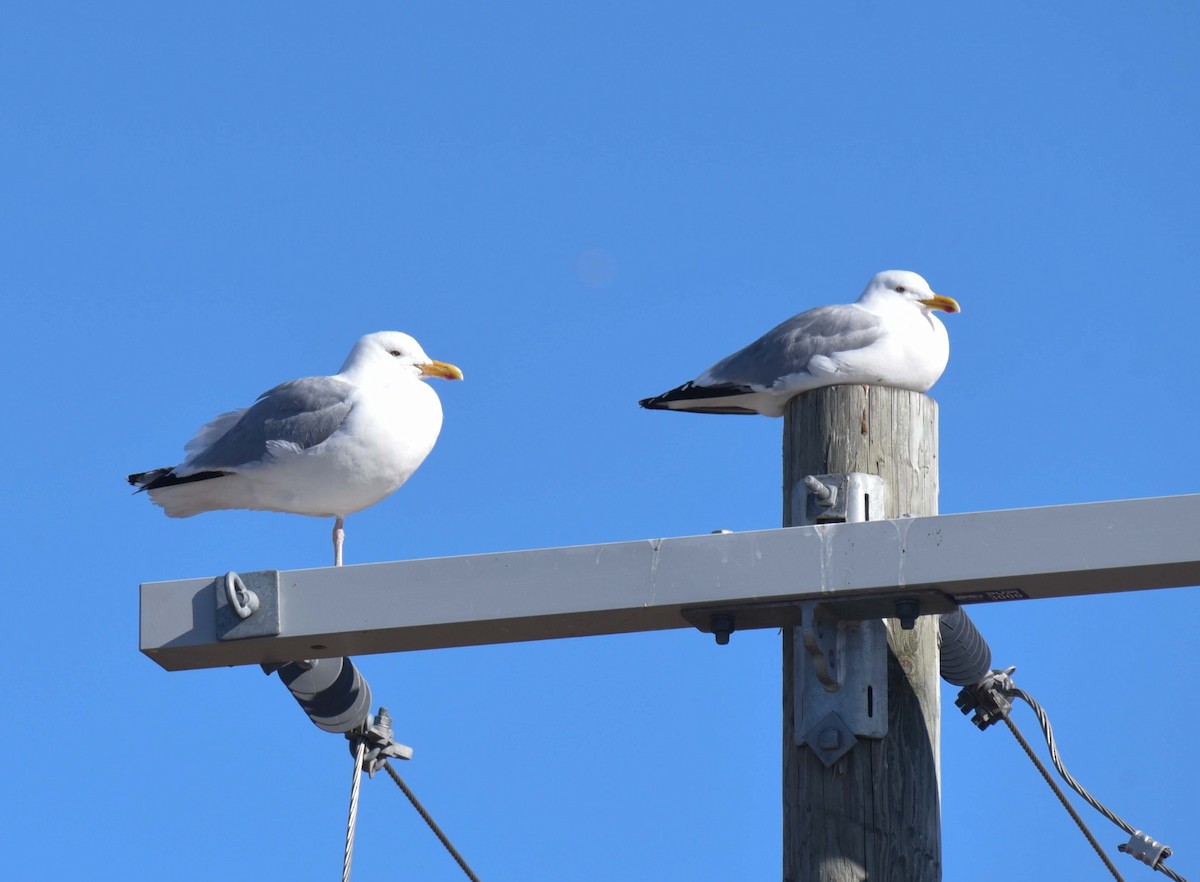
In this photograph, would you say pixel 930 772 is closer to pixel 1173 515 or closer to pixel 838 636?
pixel 838 636

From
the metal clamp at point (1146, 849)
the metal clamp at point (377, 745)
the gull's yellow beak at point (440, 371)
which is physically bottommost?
the metal clamp at point (1146, 849)

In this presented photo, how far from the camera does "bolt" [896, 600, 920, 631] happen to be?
4.08 metres

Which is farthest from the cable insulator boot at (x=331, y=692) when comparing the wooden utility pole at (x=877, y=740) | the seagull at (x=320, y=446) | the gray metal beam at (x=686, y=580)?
the wooden utility pole at (x=877, y=740)

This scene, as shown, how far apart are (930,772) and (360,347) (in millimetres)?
3760

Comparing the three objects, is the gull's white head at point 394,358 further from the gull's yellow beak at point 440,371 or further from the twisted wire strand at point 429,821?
the twisted wire strand at point 429,821

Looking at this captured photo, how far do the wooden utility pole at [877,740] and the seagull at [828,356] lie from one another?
171cm

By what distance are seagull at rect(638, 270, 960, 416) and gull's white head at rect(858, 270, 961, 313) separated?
35 centimetres

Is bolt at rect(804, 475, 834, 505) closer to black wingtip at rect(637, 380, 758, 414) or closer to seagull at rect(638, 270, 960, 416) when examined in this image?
seagull at rect(638, 270, 960, 416)

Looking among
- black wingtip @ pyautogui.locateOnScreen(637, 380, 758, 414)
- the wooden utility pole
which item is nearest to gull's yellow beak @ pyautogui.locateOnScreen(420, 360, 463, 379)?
black wingtip @ pyautogui.locateOnScreen(637, 380, 758, 414)

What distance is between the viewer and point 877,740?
13.9 feet

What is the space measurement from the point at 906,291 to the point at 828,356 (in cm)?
154

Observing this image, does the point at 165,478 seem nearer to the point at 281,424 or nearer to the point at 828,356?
the point at 281,424

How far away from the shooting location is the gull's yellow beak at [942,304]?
8.04 metres

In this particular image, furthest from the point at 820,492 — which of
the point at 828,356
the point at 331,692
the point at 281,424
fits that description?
the point at 281,424
